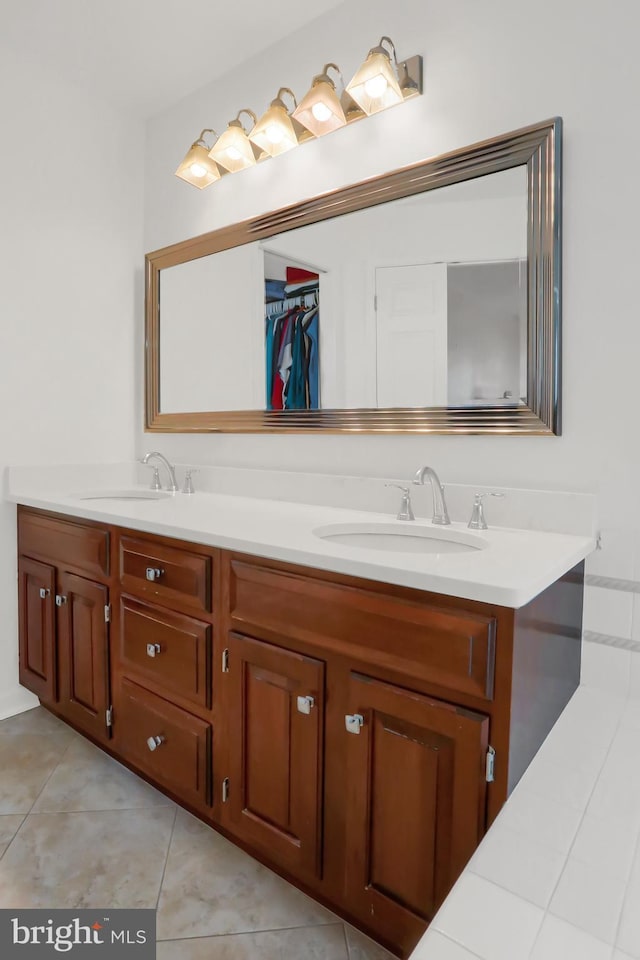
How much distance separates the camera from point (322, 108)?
5.78ft

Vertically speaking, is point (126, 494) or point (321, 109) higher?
point (321, 109)

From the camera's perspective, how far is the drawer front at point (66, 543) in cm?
181

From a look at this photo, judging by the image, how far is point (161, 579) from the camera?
1.58m

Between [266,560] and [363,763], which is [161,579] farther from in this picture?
[363,763]

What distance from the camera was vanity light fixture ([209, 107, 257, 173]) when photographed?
2.02 metres

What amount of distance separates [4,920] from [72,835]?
29cm

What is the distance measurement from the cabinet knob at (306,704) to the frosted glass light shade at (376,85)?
1625 mm

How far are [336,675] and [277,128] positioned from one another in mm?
1713

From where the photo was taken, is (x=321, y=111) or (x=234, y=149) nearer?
(x=321, y=111)

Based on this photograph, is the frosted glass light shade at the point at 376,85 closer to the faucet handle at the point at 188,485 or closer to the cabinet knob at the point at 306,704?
the faucet handle at the point at 188,485

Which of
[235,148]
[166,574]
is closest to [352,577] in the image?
[166,574]

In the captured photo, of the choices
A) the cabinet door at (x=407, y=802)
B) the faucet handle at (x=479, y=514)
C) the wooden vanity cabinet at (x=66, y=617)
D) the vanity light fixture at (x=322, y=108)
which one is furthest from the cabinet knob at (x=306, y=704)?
Result: the vanity light fixture at (x=322, y=108)

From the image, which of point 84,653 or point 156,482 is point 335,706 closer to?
point 84,653

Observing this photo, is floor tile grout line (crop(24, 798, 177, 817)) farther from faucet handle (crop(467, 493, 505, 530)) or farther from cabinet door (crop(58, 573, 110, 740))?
faucet handle (crop(467, 493, 505, 530))
